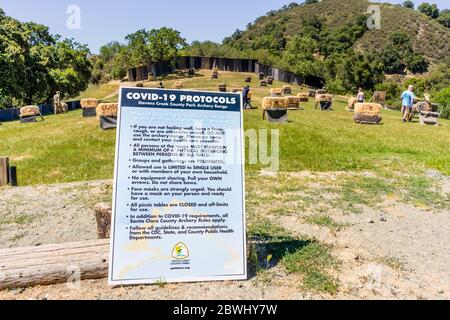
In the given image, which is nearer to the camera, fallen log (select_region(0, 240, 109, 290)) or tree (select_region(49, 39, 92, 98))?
fallen log (select_region(0, 240, 109, 290))

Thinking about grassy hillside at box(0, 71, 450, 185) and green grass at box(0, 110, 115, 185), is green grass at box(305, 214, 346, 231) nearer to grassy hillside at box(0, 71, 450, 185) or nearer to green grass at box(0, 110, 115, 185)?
grassy hillside at box(0, 71, 450, 185)

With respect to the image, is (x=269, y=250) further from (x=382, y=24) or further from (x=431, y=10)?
(x=431, y=10)

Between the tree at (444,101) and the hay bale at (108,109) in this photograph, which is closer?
the hay bale at (108,109)

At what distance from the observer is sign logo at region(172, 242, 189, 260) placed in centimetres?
435

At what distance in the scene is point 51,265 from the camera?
4441 mm

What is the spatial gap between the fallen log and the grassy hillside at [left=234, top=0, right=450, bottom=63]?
11668cm

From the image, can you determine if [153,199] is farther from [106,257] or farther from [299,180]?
[299,180]

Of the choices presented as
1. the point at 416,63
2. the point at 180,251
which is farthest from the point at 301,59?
the point at 180,251

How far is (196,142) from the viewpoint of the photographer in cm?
453

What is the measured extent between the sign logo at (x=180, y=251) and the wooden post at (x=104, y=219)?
1340 mm

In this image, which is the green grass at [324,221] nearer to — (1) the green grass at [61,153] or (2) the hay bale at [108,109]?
(1) the green grass at [61,153]

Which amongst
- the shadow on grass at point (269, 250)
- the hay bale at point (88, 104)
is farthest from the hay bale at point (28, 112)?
the shadow on grass at point (269, 250)

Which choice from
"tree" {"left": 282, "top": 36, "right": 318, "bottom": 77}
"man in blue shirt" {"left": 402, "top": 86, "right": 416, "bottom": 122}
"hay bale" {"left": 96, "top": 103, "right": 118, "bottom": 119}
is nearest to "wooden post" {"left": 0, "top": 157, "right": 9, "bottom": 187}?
"hay bale" {"left": 96, "top": 103, "right": 118, "bottom": 119}

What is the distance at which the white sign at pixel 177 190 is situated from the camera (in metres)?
4.30
